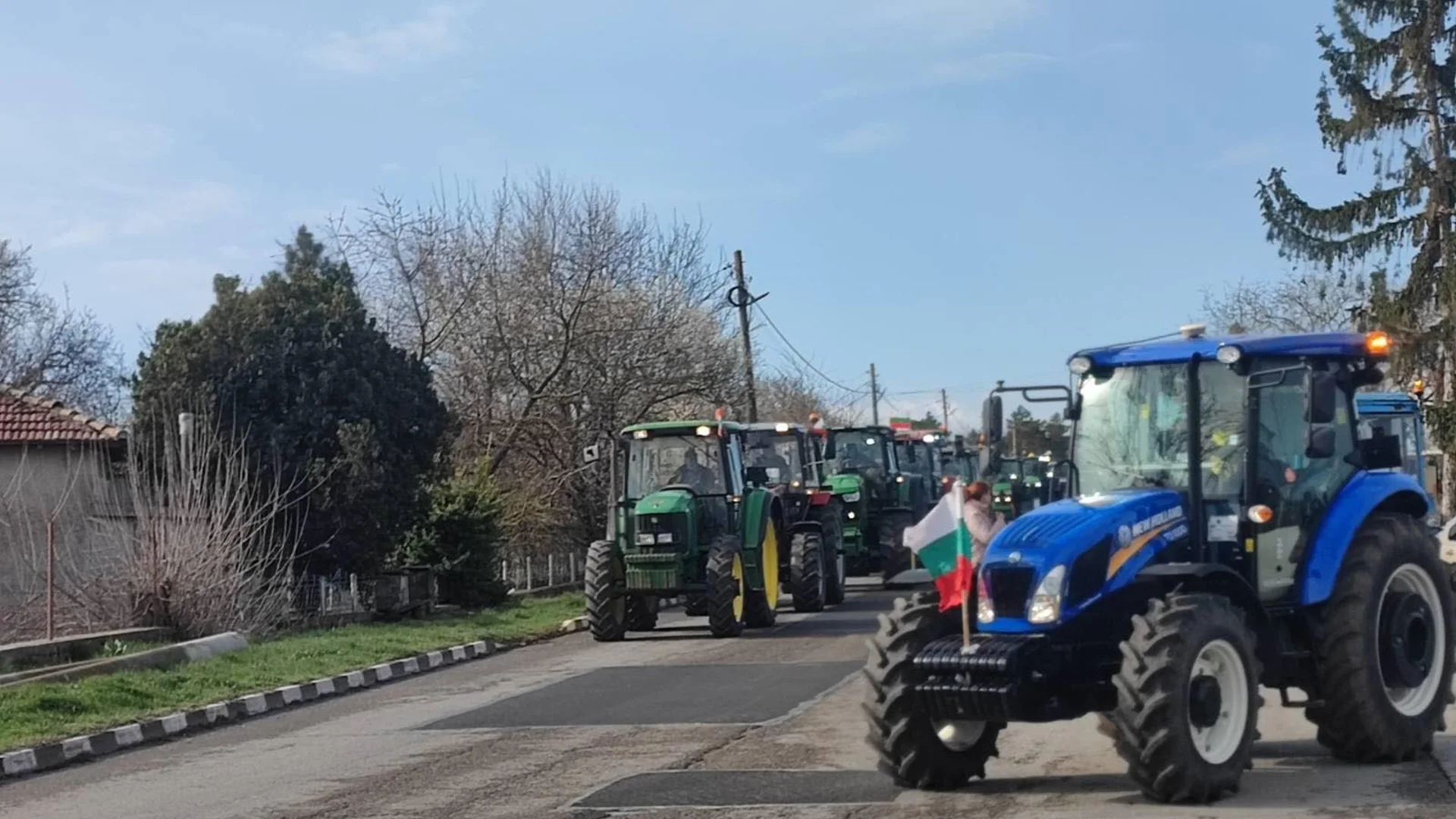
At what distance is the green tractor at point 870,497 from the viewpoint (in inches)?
1151

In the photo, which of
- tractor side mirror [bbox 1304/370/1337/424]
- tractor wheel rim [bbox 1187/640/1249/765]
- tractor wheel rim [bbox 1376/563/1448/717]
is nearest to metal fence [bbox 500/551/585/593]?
tractor wheel rim [bbox 1376/563/1448/717]

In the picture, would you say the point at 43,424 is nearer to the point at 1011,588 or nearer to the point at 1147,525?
the point at 1011,588

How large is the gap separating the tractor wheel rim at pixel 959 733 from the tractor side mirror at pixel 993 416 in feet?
6.24

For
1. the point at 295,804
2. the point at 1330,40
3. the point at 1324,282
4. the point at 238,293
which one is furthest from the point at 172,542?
the point at 1324,282

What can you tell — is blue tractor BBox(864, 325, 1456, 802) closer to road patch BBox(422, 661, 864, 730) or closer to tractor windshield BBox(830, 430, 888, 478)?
road patch BBox(422, 661, 864, 730)

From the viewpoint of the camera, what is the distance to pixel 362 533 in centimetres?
2478

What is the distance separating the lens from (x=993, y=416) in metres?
10.3

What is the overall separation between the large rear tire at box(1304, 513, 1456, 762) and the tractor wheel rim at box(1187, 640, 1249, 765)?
102cm

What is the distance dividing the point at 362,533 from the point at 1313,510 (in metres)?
17.5

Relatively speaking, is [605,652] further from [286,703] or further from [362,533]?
[362,533]

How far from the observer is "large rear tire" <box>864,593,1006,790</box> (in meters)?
9.05

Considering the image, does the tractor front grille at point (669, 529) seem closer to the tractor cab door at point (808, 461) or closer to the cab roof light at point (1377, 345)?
the tractor cab door at point (808, 461)

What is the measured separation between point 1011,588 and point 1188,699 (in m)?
1.10

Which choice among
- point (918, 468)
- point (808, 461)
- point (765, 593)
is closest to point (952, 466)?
point (918, 468)
